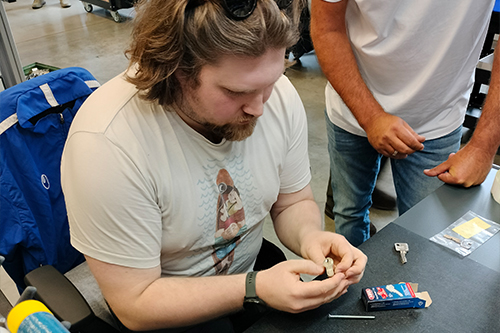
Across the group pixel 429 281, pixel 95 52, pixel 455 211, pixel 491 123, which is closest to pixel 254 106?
pixel 429 281

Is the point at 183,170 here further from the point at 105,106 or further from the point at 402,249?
the point at 402,249

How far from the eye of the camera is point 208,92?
898 mm

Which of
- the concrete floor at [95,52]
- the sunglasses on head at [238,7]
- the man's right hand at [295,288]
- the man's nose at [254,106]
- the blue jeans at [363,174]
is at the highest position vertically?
the sunglasses on head at [238,7]

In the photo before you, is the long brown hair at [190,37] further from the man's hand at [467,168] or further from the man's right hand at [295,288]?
the man's hand at [467,168]

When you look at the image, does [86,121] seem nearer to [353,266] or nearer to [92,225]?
[92,225]

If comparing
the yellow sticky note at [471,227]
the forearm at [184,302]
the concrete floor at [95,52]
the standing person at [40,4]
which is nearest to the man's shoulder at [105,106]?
the forearm at [184,302]

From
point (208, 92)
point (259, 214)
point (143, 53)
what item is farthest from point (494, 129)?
point (143, 53)

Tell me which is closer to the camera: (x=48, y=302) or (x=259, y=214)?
(x=48, y=302)

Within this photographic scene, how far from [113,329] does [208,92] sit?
691mm

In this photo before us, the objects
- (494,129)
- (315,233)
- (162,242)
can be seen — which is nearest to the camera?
(162,242)


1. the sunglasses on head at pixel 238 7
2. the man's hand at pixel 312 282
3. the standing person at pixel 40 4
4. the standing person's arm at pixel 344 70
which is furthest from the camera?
the standing person at pixel 40 4

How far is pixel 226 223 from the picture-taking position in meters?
1.10

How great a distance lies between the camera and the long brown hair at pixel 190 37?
2.69 feet

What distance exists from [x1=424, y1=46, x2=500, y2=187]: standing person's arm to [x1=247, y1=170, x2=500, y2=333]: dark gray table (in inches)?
2.7
